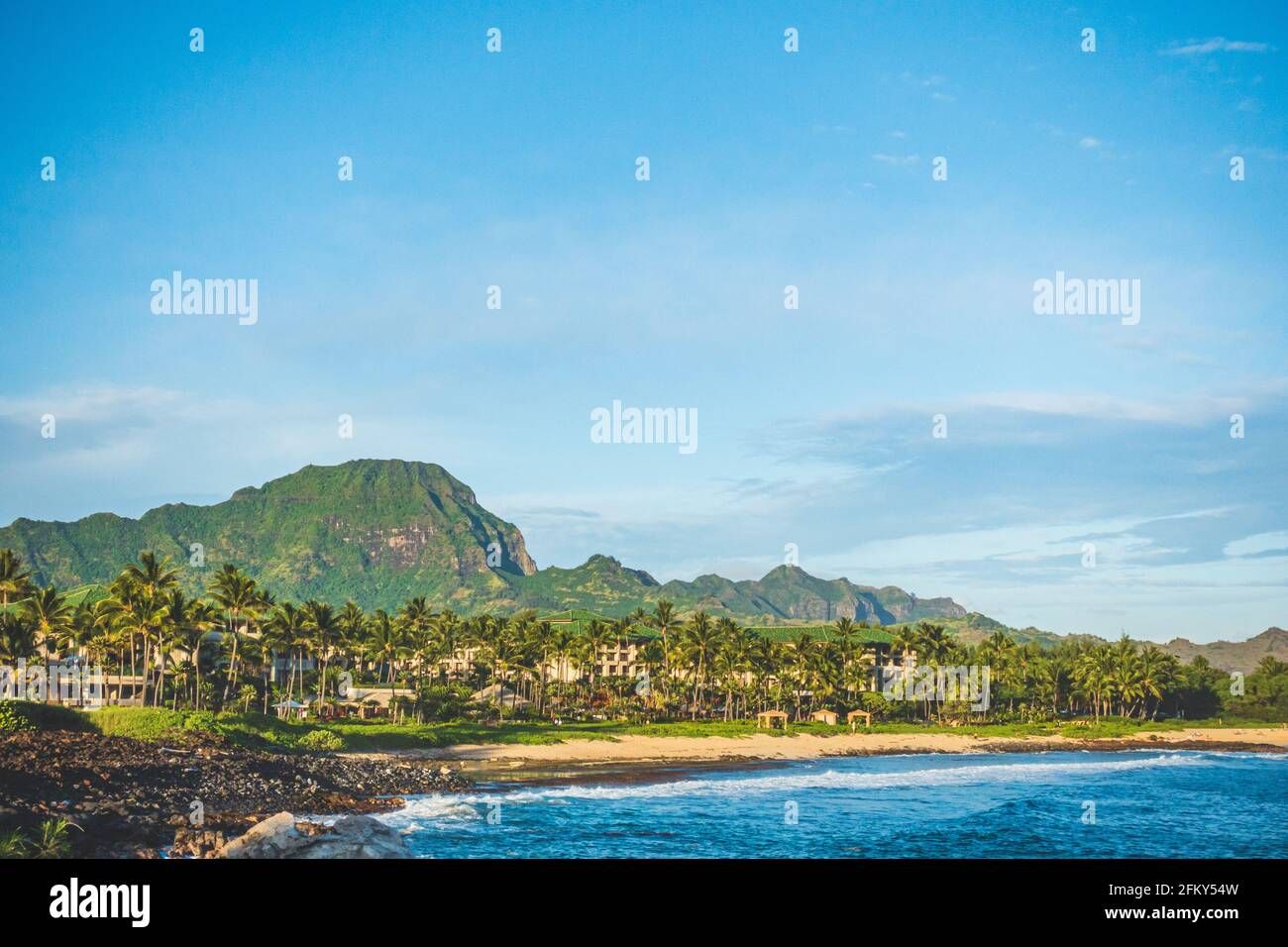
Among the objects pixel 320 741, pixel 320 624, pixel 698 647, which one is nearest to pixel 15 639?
pixel 320 624

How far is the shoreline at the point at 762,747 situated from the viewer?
6950cm

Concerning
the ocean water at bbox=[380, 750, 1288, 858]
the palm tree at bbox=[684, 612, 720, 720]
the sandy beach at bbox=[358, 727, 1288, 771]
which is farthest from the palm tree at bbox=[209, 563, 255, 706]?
the palm tree at bbox=[684, 612, 720, 720]

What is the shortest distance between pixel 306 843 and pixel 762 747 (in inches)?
2428

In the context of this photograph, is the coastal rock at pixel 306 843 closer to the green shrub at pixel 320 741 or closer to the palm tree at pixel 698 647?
the green shrub at pixel 320 741

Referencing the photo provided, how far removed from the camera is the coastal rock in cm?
2939

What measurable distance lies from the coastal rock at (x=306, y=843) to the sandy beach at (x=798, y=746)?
1359 inches

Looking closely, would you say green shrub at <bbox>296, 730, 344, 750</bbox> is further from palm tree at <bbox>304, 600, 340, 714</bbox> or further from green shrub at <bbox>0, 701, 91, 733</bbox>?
palm tree at <bbox>304, 600, 340, 714</bbox>

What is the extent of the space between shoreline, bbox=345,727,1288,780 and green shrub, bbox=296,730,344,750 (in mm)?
1745

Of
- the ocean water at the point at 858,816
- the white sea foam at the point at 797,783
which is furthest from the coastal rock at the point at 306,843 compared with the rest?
the white sea foam at the point at 797,783
